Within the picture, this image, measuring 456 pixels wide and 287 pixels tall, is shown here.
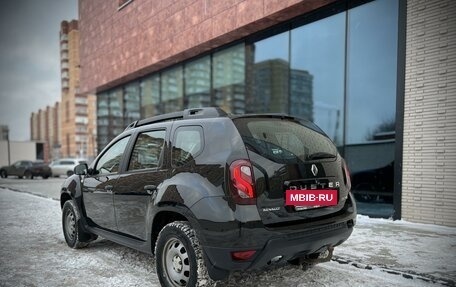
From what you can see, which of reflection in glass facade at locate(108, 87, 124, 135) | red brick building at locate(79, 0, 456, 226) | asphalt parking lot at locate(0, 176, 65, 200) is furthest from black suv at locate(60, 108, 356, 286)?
reflection in glass facade at locate(108, 87, 124, 135)

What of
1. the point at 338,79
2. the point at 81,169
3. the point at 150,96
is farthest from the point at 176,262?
the point at 150,96

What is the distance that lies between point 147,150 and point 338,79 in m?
6.37

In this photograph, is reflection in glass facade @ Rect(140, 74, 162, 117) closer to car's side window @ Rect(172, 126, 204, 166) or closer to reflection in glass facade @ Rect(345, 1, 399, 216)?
reflection in glass facade @ Rect(345, 1, 399, 216)

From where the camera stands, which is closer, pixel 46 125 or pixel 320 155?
pixel 320 155

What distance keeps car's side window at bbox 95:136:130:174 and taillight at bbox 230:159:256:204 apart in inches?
76.1

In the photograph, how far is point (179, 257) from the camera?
3266 millimetres

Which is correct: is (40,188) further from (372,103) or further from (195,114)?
(195,114)

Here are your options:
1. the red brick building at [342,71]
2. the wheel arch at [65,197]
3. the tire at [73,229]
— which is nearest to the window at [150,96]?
the red brick building at [342,71]

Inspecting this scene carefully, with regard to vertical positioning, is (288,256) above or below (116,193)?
below

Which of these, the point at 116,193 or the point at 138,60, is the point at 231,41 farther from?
the point at 116,193

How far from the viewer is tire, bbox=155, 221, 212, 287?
9.93 feet

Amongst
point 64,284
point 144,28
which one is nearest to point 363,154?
point 64,284

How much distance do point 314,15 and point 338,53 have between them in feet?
3.85

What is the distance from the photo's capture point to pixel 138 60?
48.1 feet
